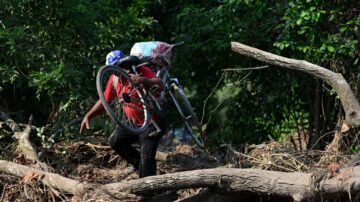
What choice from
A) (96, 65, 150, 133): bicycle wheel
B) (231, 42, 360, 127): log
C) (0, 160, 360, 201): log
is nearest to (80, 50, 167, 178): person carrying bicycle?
(96, 65, 150, 133): bicycle wheel

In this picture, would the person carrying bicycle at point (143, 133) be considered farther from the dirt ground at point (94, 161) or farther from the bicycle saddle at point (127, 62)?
the dirt ground at point (94, 161)

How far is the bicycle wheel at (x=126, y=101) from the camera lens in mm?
8375

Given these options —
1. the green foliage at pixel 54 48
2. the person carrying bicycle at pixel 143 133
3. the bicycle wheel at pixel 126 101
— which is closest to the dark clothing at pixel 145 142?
the person carrying bicycle at pixel 143 133

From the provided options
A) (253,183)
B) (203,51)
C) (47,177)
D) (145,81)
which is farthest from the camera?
(203,51)

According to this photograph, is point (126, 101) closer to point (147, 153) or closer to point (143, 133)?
point (143, 133)

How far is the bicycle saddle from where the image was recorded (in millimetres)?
8516

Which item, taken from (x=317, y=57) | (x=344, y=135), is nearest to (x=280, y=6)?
(x=317, y=57)

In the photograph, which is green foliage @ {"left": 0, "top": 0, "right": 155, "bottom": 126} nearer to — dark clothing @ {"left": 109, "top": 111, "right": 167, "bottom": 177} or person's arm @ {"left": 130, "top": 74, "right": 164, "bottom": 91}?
dark clothing @ {"left": 109, "top": 111, "right": 167, "bottom": 177}

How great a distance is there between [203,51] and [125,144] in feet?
13.8

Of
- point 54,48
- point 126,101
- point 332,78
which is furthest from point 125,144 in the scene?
point 54,48

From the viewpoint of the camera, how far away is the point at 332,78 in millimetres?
8602

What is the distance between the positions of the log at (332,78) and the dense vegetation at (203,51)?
1.46 meters

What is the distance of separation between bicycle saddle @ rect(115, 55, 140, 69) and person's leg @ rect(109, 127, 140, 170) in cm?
57

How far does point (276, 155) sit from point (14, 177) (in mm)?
2523
